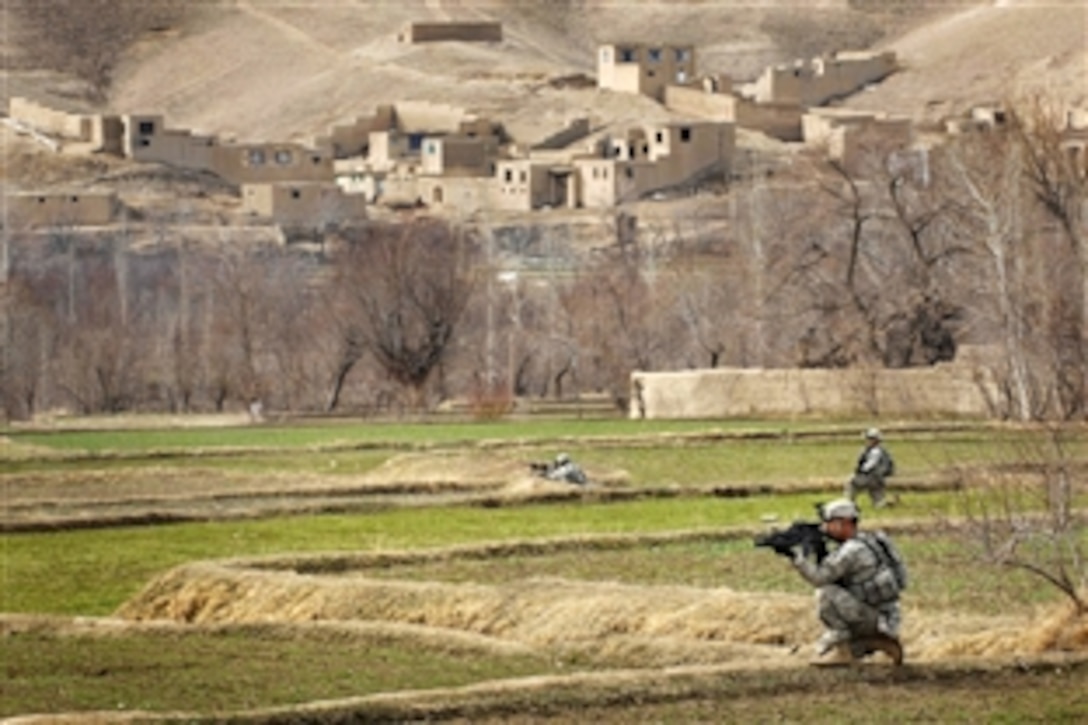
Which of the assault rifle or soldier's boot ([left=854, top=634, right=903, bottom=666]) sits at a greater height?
the assault rifle

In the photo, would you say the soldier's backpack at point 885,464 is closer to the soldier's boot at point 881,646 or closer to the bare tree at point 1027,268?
the soldier's boot at point 881,646

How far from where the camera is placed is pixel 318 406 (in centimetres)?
7188

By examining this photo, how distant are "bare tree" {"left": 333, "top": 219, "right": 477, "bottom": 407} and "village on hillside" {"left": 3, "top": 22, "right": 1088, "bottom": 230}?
72.2ft

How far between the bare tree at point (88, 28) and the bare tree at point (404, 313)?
94.7 m

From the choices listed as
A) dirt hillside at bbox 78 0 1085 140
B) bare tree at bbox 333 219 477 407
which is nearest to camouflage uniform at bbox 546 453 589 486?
bare tree at bbox 333 219 477 407

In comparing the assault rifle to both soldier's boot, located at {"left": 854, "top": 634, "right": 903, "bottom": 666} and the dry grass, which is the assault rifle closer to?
soldier's boot, located at {"left": 854, "top": 634, "right": 903, "bottom": 666}

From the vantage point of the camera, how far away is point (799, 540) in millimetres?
23672

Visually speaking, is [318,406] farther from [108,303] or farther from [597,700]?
[597,700]

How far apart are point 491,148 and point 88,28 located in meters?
59.2

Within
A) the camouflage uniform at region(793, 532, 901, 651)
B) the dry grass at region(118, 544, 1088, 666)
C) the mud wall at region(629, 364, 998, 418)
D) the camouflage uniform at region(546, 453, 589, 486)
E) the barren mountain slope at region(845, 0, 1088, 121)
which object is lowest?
the mud wall at region(629, 364, 998, 418)

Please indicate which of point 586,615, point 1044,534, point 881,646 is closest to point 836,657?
point 881,646

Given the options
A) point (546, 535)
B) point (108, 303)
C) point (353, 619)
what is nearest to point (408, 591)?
point (353, 619)

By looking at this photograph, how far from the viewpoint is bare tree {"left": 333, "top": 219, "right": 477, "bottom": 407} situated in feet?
238

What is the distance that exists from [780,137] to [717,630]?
319 ft
